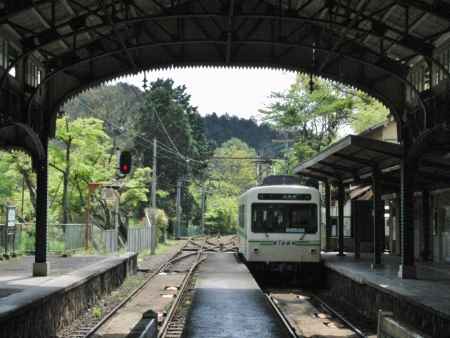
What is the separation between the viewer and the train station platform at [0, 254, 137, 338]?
33.2 feet

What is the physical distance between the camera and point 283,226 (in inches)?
766

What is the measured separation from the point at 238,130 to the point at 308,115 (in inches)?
3967

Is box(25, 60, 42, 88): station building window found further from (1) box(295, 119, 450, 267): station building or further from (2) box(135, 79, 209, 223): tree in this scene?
(2) box(135, 79, 209, 223): tree

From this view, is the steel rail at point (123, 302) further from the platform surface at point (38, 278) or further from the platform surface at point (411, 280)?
→ the platform surface at point (411, 280)

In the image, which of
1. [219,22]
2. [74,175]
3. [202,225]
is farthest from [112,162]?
[202,225]

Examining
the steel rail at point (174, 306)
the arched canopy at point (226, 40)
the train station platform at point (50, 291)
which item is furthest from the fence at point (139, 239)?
the arched canopy at point (226, 40)

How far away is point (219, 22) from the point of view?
49.0 feet

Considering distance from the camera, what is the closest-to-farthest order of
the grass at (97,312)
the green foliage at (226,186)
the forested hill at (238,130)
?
the grass at (97,312)
the green foliage at (226,186)
the forested hill at (238,130)

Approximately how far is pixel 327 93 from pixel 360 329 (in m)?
22.2

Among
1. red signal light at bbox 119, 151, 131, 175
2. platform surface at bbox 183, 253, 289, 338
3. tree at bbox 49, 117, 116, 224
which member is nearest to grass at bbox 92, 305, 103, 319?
platform surface at bbox 183, 253, 289, 338

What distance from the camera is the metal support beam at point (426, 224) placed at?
21.3 m

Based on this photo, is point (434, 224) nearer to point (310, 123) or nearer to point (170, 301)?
point (170, 301)

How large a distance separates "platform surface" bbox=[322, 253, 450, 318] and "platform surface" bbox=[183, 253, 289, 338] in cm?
231

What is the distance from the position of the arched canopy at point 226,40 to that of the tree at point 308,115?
19.0 metres
